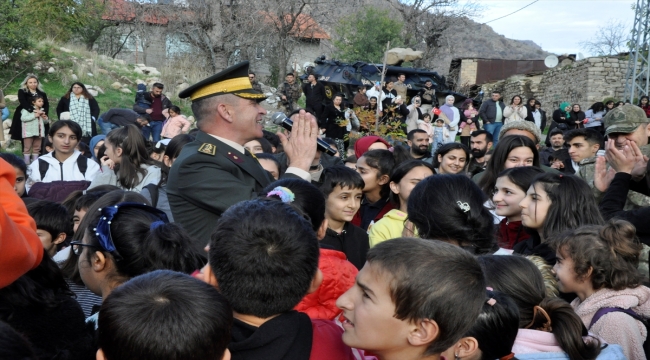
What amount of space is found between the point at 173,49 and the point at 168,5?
801 centimetres

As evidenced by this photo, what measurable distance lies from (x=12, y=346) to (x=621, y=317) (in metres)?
2.61

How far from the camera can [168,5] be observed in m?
23.8

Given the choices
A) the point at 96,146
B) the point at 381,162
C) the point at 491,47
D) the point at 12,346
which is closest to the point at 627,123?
the point at 381,162

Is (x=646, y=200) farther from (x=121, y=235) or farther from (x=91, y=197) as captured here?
(x=91, y=197)

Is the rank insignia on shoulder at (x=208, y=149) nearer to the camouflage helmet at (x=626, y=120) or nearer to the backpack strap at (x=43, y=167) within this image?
the camouflage helmet at (x=626, y=120)

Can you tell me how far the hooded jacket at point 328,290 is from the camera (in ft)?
8.61

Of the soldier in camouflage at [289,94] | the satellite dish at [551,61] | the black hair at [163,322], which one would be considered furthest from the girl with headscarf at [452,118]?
the black hair at [163,322]

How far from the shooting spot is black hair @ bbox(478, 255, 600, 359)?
2479 millimetres

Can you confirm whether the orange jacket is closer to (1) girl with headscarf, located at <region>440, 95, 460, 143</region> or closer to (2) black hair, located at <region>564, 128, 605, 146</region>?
(2) black hair, located at <region>564, 128, 605, 146</region>

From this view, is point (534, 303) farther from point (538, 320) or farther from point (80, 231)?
point (80, 231)

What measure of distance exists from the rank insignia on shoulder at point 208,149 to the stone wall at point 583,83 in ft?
70.6

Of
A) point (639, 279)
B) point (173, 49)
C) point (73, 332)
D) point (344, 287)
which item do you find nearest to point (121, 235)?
point (73, 332)

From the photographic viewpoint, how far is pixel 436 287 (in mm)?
1958

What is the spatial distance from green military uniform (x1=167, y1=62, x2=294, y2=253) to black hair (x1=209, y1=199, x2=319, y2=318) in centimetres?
91
